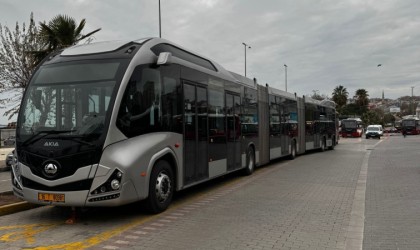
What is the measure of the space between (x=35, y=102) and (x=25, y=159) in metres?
0.99

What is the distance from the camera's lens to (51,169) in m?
6.66

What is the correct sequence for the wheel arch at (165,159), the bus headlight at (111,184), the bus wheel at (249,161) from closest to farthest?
the bus headlight at (111,184) → the wheel arch at (165,159) → the bus wheel at (249,161)

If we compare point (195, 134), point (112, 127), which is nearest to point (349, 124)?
point (195, 134)

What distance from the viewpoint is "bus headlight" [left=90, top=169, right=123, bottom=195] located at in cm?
658

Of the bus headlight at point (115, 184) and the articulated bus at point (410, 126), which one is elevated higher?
the articulated bus at point (410, 126)

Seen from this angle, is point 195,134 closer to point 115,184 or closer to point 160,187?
point 160,187

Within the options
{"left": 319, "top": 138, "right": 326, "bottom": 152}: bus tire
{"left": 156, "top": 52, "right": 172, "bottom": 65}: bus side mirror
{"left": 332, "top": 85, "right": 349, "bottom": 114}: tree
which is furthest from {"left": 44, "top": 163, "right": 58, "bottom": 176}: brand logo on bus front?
{"left": 332, "top": 85, "right": 349, "bottom": 114}: tree

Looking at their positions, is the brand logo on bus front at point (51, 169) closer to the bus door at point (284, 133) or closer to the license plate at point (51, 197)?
the license plate at point (51, 197)

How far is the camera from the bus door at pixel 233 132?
11484mm

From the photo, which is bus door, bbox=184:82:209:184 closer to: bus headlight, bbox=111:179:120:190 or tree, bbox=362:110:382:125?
bus headlight, bbox=111:179:120:190

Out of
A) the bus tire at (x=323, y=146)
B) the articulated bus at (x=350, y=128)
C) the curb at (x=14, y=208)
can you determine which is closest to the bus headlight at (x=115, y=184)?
the curb at (x=14, y=208)

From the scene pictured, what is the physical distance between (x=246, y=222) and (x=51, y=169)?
3.26 m

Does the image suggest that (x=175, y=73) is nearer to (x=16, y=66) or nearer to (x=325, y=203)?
(x=325, y=203)

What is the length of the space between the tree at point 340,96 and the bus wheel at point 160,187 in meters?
100.0
